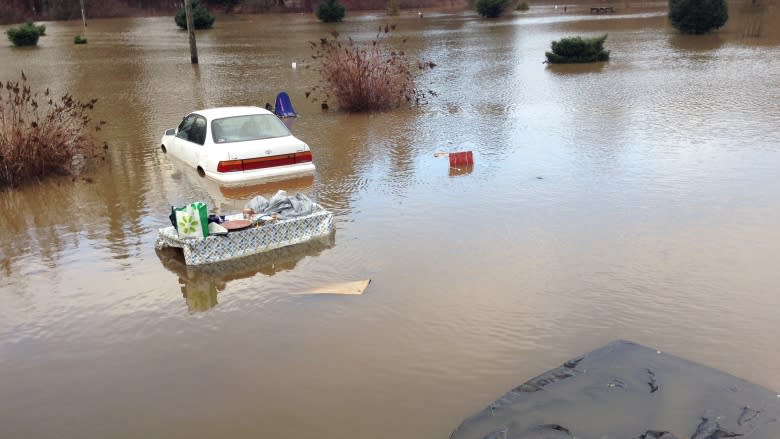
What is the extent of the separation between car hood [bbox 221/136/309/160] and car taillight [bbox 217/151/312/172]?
0.06 metres

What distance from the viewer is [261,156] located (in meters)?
11.5

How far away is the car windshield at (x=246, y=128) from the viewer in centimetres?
1181

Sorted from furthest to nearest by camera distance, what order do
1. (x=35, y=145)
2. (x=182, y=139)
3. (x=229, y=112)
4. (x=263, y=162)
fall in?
(x=182, y=139) → (x=35, y=145) → (x=229, y=112) → (x=263, y=162)

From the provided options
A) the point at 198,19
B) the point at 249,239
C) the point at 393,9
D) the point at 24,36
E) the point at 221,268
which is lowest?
the point at 221,268

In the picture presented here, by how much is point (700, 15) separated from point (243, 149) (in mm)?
30184

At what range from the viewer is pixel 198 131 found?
40.5 feet

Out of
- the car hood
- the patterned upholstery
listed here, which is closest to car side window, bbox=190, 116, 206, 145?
the car hood

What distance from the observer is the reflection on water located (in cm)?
799

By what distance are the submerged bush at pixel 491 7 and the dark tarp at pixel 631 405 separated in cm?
5188

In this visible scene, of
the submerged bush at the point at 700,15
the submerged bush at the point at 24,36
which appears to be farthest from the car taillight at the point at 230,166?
the submerged bush at the point at 24,36

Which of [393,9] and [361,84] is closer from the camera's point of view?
[361,84]

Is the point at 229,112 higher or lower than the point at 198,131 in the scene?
higher

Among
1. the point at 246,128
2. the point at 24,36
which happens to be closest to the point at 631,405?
the point at 246,128

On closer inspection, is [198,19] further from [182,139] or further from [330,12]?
[182,139]
